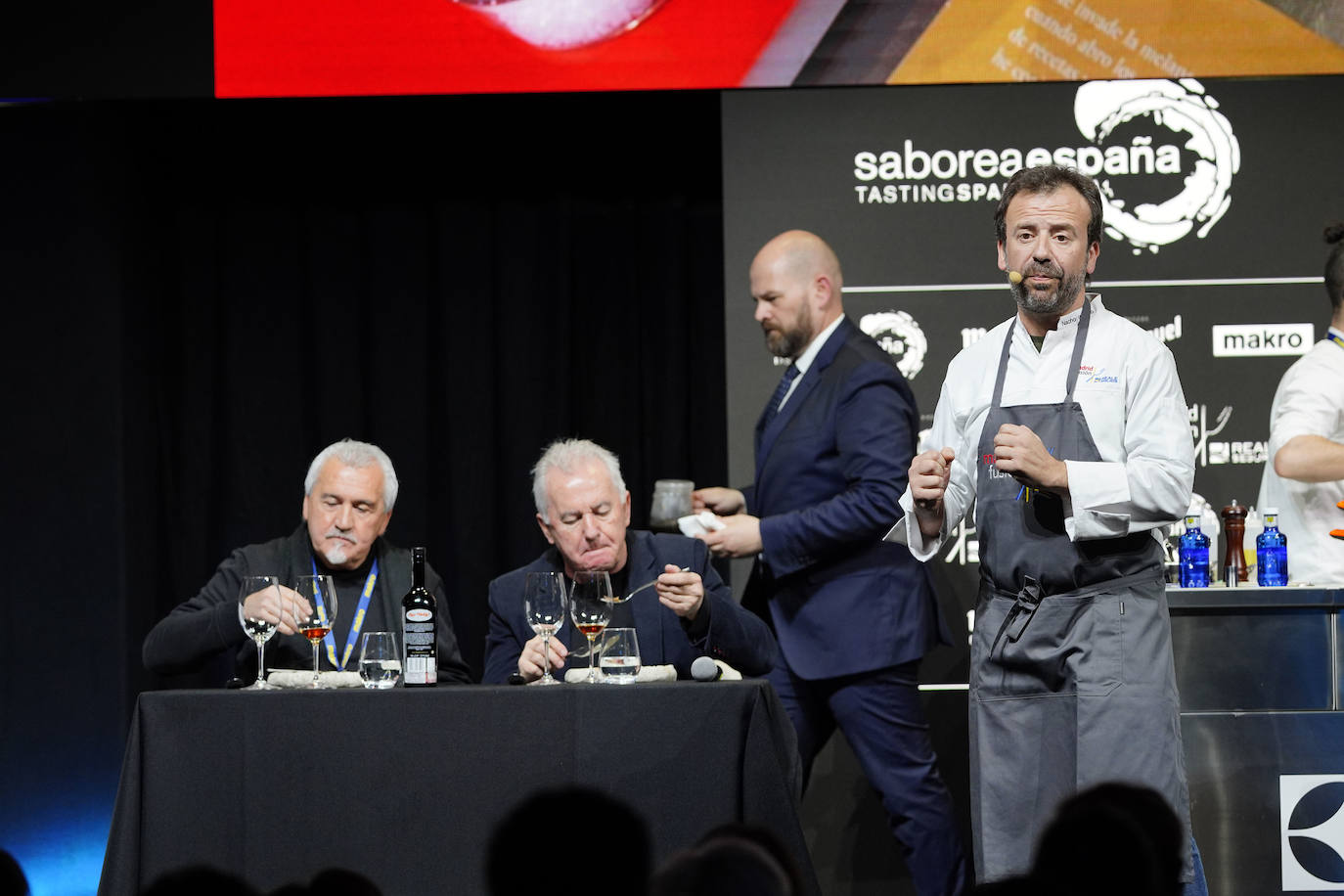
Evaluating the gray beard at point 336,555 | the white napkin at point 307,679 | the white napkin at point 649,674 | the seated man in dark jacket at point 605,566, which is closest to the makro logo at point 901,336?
the seated man in dark jacket at point 605,566

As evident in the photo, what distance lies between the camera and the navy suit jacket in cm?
371

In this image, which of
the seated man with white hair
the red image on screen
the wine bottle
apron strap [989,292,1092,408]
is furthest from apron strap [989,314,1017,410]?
the red image on screen

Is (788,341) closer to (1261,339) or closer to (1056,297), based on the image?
(1056,297)

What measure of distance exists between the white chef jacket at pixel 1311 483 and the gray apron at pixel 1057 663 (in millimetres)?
1382

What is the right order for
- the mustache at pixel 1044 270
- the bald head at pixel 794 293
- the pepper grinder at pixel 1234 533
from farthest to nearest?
the bald head at pixel 794 293
the pepper grinder at pixel 1234 533
the mustache at pixel 1044 270

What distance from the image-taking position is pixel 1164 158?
14.9ft

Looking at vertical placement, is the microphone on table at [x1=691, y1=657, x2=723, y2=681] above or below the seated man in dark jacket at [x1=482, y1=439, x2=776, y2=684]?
below

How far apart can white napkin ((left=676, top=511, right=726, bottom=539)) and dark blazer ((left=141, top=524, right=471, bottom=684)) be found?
0.67 metres

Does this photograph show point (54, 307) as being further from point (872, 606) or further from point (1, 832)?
point (872, 606)

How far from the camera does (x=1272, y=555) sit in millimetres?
3646

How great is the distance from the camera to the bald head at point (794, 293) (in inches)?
159

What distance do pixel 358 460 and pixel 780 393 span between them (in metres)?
1.23

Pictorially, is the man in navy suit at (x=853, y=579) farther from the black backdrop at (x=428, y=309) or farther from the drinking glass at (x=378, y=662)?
the black backdrop at (x=428, y=309)

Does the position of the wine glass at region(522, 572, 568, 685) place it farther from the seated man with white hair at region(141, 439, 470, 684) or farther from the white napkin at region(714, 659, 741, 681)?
the seated man with white hair at region(141, 439, 470, 684)
